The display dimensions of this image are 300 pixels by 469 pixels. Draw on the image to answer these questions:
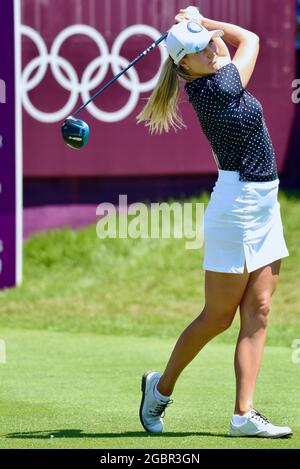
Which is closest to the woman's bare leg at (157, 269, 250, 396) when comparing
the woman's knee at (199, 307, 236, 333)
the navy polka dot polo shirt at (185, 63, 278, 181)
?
the woman's knee at (199, 307, 236, 333)

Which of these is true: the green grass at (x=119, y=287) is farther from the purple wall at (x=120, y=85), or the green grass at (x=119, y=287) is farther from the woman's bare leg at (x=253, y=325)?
the woman's bare leg at (x=253, y=325)

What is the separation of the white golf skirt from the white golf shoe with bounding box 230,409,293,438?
27.4 inches

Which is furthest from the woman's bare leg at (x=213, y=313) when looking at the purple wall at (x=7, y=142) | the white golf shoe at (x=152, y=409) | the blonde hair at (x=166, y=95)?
the purple wall at (x=7, y=142)

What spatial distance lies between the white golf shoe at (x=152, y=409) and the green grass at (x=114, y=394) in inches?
2.4

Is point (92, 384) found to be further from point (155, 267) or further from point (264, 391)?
point (155, 267)

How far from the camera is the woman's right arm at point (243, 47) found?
225 inches

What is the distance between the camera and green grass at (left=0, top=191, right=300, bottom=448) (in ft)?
19.6

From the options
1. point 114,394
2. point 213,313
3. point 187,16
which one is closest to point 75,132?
point 187,16

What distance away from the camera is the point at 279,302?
1197 centimetres

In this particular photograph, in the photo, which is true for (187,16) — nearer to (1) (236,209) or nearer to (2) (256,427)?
(1) (236,209)

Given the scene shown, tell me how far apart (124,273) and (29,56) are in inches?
105
